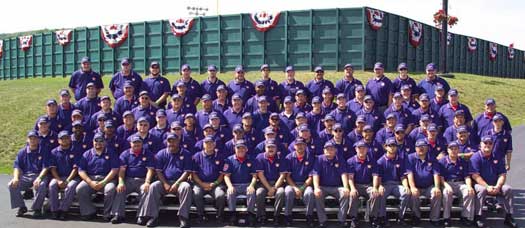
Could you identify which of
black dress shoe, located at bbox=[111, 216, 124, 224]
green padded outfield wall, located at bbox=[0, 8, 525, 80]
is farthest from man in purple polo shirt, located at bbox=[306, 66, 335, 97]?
green padded outfield wall, located at bbox=[0, 8, 525, 80]

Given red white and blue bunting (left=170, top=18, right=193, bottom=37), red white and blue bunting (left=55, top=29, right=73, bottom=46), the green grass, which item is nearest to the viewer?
the green grass

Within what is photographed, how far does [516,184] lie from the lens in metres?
10.8

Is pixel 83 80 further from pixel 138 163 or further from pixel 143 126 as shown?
pixel 138 163

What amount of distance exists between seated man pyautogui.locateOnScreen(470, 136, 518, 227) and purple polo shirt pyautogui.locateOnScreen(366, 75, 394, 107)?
2.56m

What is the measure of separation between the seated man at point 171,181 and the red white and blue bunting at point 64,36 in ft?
84.5

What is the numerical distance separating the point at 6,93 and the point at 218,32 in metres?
11.1

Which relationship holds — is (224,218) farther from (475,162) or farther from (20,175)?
(475,162)

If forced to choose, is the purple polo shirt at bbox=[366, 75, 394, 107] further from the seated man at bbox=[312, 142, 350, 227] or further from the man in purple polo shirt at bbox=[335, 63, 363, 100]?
the seated man at bbox=[312, 142, 350, 227]

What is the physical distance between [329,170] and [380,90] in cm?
299

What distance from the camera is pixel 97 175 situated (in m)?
8.82

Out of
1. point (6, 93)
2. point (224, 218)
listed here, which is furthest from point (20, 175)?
point (6, 93)

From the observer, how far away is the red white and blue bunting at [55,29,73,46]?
32.2 metres

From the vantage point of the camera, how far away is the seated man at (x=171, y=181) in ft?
27.1

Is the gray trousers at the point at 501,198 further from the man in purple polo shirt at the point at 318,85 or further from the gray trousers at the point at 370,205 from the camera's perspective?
the man in purple polo shirt at the point at 318,85
